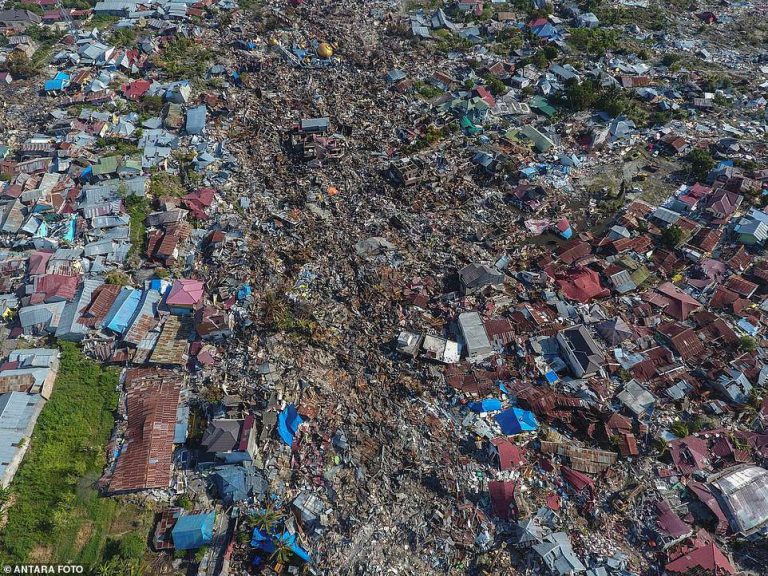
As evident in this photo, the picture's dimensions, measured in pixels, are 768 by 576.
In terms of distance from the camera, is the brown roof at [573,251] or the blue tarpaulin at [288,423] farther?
the brown roof at [573,251]

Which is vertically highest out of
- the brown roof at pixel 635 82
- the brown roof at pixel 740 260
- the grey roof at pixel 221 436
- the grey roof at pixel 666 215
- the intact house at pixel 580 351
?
the brown roof at pixel 635 82

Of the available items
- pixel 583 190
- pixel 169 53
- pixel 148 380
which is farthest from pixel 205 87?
pixel 583 190

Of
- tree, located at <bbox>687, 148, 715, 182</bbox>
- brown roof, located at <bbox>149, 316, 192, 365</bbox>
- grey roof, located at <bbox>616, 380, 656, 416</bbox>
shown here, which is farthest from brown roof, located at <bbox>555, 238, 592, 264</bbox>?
brown roof, located at <bbox>149, 316, 192, 365</bbox>

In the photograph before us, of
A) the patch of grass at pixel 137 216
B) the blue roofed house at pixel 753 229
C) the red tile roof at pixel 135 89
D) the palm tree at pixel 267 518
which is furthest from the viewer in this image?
the red tile roof at pixel 135 89

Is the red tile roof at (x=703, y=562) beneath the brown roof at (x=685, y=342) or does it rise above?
beneath

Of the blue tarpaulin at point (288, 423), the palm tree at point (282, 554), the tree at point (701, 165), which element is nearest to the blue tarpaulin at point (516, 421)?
the blue tarpaulin at point (288, 423)

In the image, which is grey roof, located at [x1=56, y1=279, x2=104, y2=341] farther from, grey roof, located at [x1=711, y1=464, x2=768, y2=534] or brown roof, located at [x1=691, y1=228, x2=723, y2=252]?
brown roof, located at [x1=691, y1=228, x2=723, y2=252]

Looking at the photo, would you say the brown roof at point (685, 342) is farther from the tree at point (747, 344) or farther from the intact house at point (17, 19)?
the intact house at point (17, 19)
